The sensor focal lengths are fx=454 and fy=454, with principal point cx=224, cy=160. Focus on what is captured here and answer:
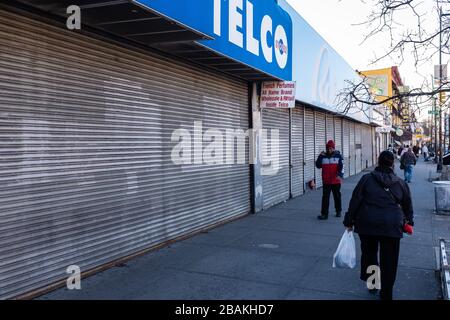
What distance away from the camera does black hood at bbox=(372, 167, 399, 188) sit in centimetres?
495

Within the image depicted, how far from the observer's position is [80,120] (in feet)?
18.9

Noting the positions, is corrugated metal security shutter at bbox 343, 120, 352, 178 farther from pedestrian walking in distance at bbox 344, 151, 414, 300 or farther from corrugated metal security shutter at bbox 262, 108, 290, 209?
pedestrian walking in distance at bbox 344, 151, 414, 300

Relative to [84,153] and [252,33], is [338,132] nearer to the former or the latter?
[252,33]

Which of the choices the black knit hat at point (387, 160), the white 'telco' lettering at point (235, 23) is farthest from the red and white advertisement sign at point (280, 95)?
the black knit hat at point (387, 160)

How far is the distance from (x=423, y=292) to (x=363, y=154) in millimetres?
25232

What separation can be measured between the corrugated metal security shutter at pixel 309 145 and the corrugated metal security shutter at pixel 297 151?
0.62 meters

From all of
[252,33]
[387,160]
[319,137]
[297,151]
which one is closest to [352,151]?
[319,137]

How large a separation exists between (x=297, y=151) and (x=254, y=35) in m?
6.46

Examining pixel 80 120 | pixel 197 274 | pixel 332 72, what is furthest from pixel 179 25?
pixel 332 72

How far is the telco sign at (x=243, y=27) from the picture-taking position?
5.95 meters

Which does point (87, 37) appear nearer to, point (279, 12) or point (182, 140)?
point (182, 140)

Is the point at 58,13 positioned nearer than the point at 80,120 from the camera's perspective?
Yes

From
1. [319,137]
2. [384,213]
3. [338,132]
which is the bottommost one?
[384,213]

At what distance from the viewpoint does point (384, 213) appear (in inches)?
192
